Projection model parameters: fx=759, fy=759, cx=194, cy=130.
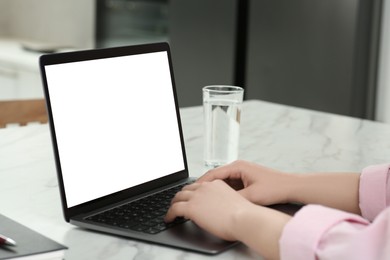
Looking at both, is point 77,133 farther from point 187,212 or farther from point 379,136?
point 379,136

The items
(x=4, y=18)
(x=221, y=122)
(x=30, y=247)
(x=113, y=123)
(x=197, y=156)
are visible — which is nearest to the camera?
(x=30, y=247)

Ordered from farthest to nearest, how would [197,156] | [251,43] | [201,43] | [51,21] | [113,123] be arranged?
[51,21]
[201,43]
[251,43]
[197,156]
[113,123]

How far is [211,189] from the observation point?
1044mm

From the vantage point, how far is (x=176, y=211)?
3.41ft

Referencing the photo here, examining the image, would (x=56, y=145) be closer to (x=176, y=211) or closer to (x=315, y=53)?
(x=176, y=211)

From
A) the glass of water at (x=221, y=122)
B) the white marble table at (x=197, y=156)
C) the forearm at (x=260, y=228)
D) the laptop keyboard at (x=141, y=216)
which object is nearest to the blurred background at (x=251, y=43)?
the white marble table at (x=197, y=156)

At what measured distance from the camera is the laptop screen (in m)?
1.07

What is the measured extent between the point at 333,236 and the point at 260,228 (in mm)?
101

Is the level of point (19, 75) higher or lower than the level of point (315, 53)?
lower

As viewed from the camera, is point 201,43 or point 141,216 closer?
point 141,216

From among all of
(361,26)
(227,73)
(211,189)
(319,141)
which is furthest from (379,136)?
(227,73)

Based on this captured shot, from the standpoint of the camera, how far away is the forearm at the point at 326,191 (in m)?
1.19

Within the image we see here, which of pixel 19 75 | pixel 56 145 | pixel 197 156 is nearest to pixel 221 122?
pixel 197 156

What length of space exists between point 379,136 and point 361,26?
4.57 feet
